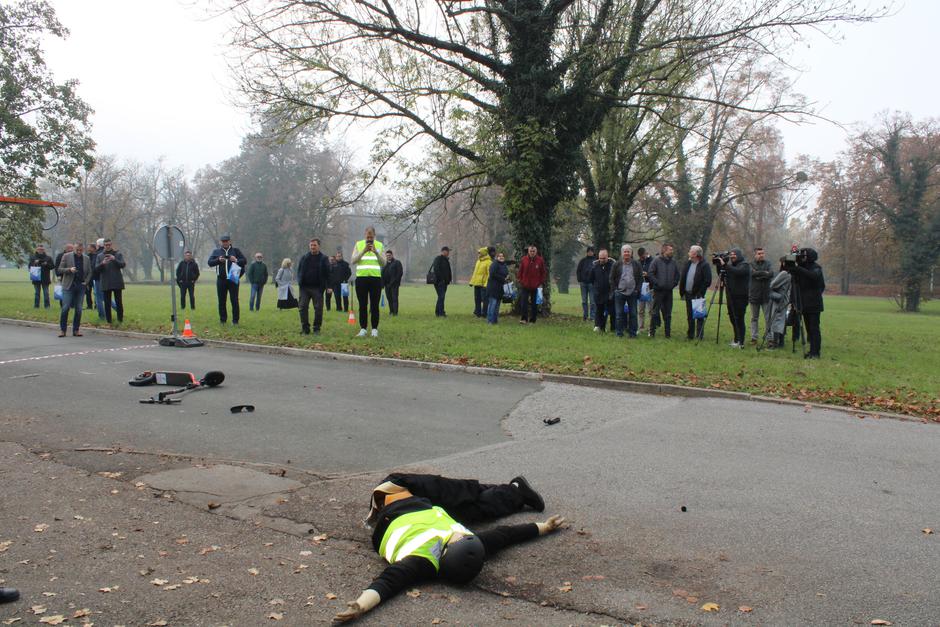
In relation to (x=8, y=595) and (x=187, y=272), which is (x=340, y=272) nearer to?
(x=187, y=272)

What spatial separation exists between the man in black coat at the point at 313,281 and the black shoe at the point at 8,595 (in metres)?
12.2

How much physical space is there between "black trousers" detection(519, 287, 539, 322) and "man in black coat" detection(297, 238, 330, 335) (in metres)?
5.69

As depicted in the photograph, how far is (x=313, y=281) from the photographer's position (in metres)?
16.0

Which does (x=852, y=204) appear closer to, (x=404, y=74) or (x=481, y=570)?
(x=404, y=74)

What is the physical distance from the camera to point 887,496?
19.0ft

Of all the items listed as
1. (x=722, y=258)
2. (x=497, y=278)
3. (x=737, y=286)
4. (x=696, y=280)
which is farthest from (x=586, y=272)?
(x=737, y=286)

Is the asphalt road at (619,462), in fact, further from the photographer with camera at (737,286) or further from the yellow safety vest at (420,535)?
the photographer with camera at (737,286)

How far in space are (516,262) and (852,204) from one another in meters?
33.6

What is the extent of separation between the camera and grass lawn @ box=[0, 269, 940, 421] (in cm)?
1078

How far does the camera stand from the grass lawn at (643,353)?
10.8 metres

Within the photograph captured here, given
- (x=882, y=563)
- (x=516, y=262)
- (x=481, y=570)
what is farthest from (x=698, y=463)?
(x=516, y=262)

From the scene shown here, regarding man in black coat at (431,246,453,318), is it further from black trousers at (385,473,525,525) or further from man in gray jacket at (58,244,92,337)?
black trousers at (385,473,525,525)

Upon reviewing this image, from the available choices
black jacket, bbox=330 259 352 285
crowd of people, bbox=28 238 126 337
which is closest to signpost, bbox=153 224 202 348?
crowd of people, bbox=28 238 126 337

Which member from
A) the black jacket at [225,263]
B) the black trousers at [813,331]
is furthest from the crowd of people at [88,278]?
the black trousers at [813,331]
